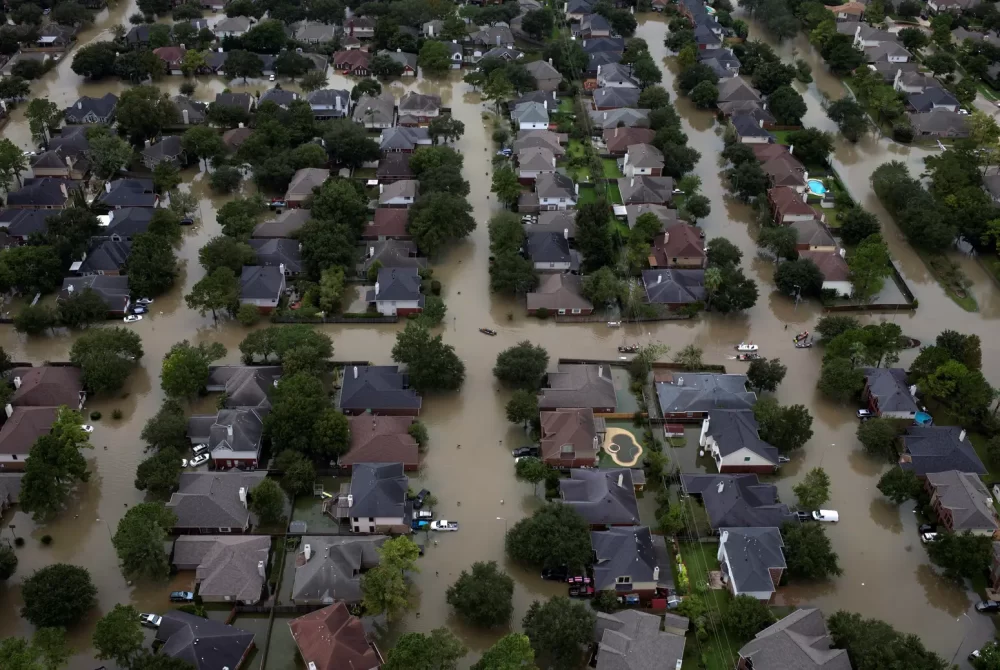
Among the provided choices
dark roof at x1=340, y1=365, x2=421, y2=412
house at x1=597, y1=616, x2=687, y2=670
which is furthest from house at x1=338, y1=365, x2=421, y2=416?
house at x1=597, y1=616, x2=687, y2=670

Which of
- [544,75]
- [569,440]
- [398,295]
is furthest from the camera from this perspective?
[544,75]

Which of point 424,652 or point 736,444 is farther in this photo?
point 736,444

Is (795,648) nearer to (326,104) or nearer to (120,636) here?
(120,636)

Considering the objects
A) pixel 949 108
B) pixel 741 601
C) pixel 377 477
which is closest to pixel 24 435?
pixel 377 477

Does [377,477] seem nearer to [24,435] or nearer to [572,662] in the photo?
[572,662]

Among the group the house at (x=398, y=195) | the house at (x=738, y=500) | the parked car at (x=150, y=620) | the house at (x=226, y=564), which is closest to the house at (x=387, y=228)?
the house at (x=398, y=195)

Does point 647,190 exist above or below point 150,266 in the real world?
below

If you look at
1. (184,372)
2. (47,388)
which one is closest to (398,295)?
(184,372)

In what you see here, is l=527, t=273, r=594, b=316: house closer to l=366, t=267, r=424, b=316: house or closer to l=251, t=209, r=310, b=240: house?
l=366, t=267, r=424, b=316: house
